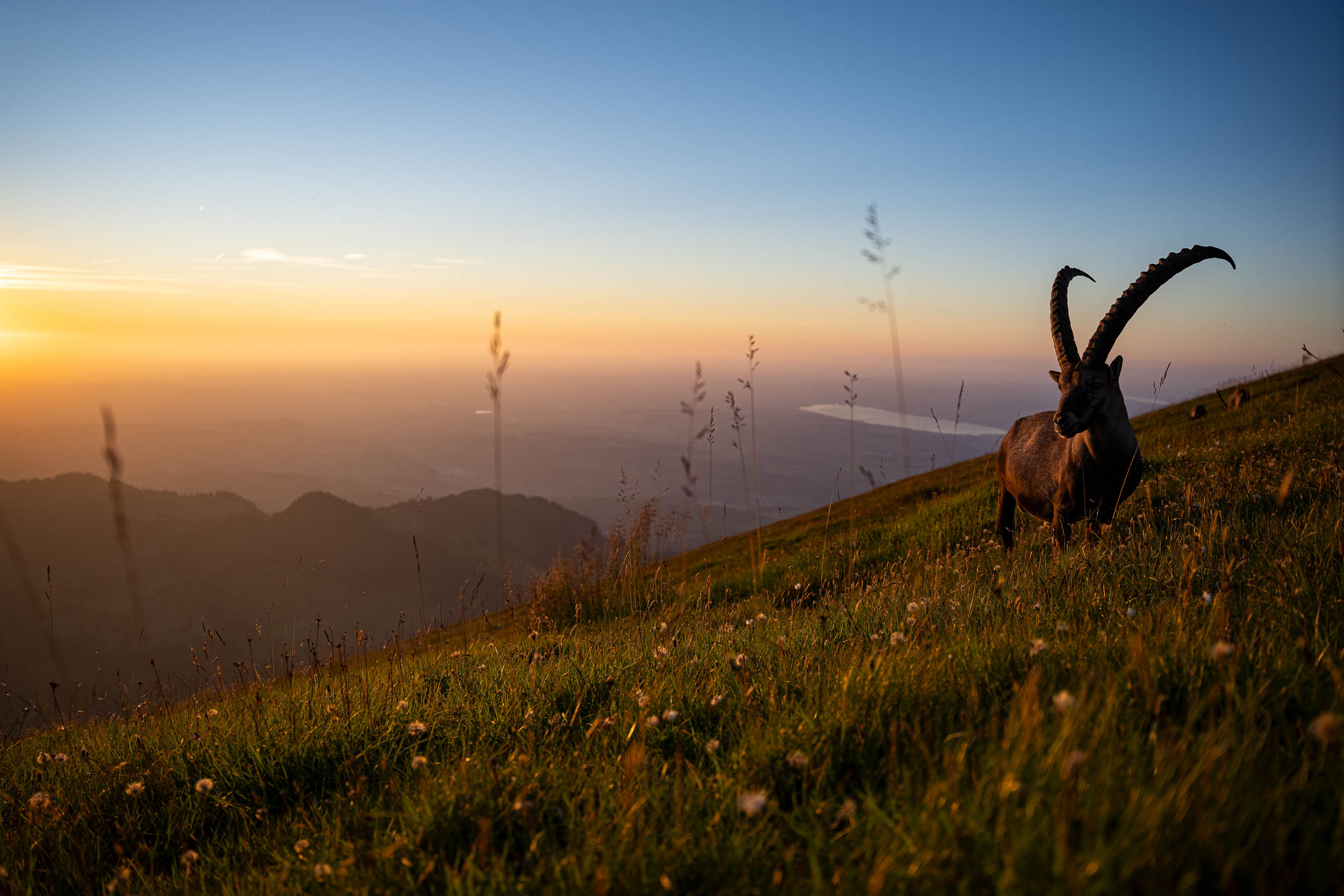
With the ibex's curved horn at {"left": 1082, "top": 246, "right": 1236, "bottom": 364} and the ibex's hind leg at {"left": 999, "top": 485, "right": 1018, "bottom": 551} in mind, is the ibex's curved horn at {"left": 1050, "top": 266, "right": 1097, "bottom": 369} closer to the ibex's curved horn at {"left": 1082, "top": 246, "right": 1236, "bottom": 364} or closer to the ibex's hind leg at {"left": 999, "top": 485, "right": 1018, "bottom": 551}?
the ibex's curved horn at {"left": 1082, "top": 246, "right": 1236, "bottom": 364}

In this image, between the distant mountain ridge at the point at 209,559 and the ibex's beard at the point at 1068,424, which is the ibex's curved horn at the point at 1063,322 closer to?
the ibex's beard at the point at 1068,424

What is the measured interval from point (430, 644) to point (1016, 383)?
196 meters

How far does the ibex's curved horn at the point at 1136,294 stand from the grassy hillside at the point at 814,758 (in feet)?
7.78

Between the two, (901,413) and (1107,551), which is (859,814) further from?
(901,413)

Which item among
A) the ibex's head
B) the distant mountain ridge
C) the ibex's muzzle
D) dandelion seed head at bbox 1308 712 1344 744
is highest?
the ibex's head

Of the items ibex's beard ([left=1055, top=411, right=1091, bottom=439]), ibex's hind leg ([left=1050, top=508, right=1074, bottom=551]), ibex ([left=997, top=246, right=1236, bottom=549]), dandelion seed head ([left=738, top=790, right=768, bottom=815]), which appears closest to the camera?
dandelion seed head ([left=738, top=790, right=768, bottom=815])

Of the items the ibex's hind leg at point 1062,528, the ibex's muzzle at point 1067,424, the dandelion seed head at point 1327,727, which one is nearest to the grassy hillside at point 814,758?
the dandelion seed head at point 1327,727

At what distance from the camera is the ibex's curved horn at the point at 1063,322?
24.7 feet

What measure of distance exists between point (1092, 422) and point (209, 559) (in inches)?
5016

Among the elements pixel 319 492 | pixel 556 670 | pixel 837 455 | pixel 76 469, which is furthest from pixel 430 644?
pixel 76 469

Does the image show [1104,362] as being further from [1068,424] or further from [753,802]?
[753,802]

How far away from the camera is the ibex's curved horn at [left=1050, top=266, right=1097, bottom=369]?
7.54 m

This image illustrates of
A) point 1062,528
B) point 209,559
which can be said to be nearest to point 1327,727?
point 1062,528

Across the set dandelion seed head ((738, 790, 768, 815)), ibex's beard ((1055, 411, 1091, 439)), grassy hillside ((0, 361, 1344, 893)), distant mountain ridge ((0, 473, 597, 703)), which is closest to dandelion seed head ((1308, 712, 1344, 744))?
grassy hillside ((0, 361, 1344, 893))
